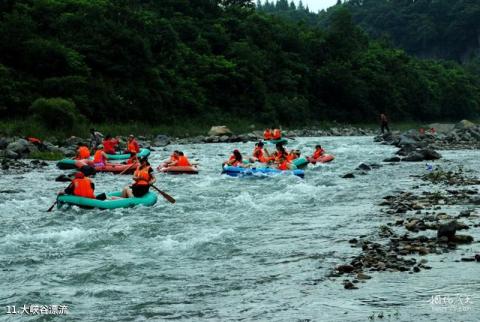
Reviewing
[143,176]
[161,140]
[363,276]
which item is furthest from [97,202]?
[161,140]

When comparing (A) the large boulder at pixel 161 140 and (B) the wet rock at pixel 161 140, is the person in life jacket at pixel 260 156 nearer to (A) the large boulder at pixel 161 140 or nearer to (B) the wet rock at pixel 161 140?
(B) the wet rock at pixel 161 140

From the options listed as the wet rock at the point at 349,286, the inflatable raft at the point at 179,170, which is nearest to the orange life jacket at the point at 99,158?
the inflatable raft at the point at 179,170

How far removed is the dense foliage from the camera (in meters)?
36.1

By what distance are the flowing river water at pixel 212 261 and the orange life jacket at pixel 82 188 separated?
44 centimetres

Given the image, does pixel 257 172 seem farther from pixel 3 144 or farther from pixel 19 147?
pixel 3 144

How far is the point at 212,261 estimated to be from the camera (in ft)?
28.1

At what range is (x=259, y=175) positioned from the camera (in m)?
19.0

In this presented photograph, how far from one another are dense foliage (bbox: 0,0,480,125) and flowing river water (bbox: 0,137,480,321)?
2218 centimetres

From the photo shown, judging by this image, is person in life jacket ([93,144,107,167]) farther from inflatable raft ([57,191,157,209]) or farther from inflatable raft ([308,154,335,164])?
inflatable raft ([308,154,335,164])

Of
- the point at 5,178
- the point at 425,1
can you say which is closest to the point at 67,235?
the point at 5,178

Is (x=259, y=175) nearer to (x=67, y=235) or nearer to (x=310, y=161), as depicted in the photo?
(x=310, y=161)

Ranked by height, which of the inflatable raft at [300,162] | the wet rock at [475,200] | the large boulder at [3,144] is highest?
the large boulder at [3,144]

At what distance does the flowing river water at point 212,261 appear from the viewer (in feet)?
21.0

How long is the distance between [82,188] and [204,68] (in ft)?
131
